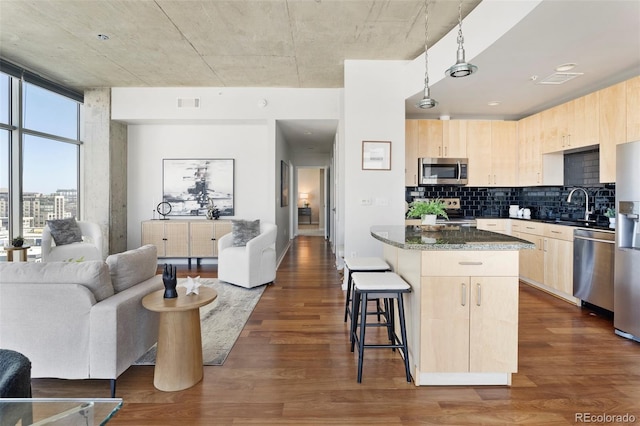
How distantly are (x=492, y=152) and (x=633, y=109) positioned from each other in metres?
1.93

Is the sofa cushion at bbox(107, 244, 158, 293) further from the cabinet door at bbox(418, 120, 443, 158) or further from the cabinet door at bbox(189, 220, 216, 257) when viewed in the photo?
the cabinet door at bbox(418, 120, 443, 158)

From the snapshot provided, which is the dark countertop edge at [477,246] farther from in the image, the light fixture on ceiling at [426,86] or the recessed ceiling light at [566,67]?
the recessed ceiling light at [566,67]

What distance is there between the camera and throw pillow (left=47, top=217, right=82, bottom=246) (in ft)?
15.2

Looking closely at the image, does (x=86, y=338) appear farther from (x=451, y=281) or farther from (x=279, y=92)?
(x=279, y=92)

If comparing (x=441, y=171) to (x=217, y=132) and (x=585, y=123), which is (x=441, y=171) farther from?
(x=217, y=132)

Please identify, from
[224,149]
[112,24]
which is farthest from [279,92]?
[112,24]

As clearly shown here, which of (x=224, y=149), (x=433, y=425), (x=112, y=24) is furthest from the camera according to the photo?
(x=224, y=149)

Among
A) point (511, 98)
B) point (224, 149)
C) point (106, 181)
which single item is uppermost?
point (511, 98)

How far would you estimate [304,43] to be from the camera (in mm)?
3908

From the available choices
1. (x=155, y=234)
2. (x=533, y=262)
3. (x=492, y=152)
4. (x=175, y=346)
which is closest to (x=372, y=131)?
(x=492, y=152)

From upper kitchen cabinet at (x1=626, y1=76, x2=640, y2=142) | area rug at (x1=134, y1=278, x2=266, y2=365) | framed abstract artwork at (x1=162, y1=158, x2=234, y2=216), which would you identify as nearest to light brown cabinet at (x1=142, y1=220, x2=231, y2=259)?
framed abstract artwork at (x1=162, y1=158, x2=234, y2=216)

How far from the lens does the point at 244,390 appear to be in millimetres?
1988

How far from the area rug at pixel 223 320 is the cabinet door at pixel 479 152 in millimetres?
3745

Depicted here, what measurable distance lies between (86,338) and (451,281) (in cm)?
225
